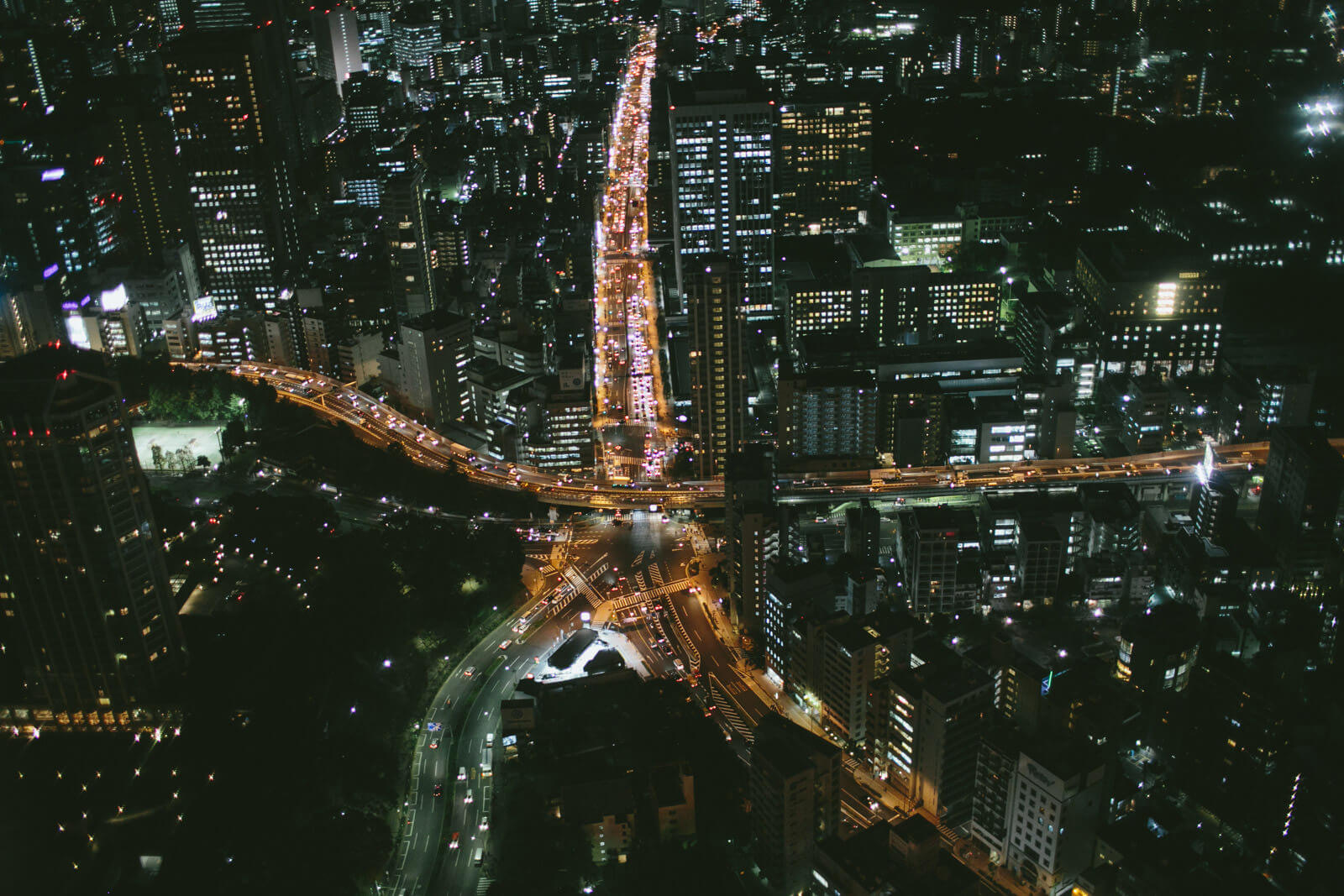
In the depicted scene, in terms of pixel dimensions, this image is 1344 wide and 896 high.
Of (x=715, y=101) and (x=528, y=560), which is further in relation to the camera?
(x=715, y=101)

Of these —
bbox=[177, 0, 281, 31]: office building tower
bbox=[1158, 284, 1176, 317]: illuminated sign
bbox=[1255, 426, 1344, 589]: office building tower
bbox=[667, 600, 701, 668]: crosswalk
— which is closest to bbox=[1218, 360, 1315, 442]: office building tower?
bbox=[1158, 284, 1176, 317]: illuminated sign

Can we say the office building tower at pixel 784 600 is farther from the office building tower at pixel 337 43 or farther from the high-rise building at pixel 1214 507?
the office building tower at pixel 337 43

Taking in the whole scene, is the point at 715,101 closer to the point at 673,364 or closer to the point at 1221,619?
the point at 673,364

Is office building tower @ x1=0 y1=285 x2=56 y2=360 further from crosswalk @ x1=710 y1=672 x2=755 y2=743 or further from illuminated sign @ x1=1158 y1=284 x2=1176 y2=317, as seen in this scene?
illuminated sign @ x1=1158 y1=284 x2=1176 y2=317

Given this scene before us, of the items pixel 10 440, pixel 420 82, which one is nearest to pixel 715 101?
pixel 10 440

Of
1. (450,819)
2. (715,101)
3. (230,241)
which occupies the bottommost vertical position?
(450,819)

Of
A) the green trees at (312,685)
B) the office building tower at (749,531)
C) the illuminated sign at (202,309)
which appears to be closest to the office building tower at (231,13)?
the illuminated sign at (202,309)
